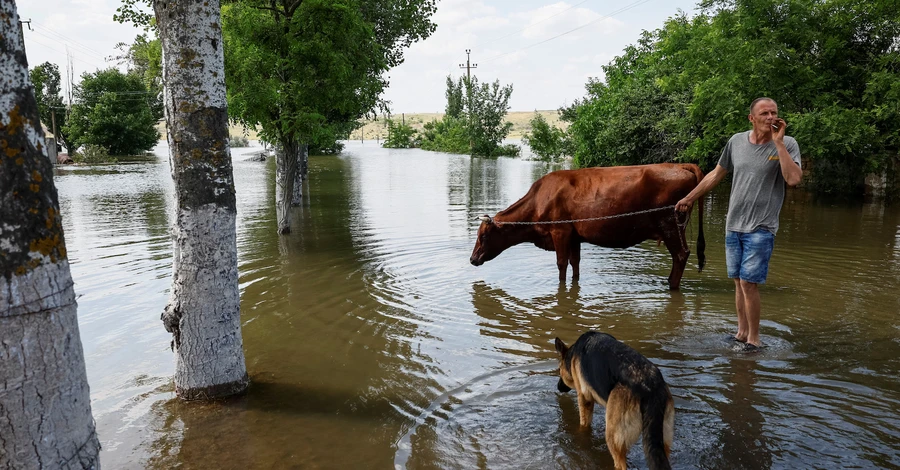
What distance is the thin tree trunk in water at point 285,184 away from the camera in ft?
43.8

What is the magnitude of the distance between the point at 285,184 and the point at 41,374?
10.8 metres

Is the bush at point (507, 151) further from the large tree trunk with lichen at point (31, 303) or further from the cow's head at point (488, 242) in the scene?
the large tree trunk with lichen at point (31, 303)

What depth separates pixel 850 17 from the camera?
16797mm

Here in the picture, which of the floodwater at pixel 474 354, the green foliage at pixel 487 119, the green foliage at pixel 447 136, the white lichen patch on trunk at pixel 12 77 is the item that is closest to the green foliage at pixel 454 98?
the green foliage at pixel 447 136

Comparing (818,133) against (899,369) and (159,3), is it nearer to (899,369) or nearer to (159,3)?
(899,369)

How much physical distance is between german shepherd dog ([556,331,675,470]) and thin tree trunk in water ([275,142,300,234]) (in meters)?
10.2

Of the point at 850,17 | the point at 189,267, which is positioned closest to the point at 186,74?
the point at 189,267

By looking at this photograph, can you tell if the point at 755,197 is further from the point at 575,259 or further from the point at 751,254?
the point at 575,259

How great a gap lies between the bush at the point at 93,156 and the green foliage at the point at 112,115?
8.08ft

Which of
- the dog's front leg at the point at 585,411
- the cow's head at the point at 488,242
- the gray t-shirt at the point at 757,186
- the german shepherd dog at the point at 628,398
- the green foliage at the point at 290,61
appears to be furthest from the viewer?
the green foliage at the point at 290,61

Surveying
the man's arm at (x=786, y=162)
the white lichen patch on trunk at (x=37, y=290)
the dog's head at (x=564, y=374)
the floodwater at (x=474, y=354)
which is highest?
the man's arm at (x=786, y=162)

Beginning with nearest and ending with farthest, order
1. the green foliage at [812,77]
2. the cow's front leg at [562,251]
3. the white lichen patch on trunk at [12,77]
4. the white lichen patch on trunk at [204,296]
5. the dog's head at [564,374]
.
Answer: the white lichen patch on trunk at [12,77]
the dog's head at [564,374]
the white lichen patch on trunk at [204,296]
the cow's front leg at [562,251]
the green foliage at [812,77]

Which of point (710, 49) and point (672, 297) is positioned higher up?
A: point (710, 49)

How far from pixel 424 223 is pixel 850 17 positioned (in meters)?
13.2
